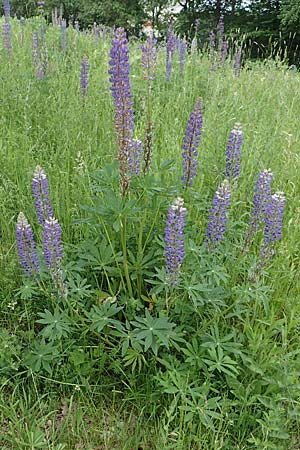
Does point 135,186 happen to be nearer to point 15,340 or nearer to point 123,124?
point 123,124

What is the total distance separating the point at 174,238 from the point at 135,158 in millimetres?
567

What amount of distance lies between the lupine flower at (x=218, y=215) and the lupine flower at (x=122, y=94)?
1.42 ft

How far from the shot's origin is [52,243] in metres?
1.92

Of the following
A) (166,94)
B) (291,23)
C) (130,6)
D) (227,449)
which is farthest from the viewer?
(130,6)

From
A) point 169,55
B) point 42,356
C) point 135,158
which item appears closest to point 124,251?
point 135,158

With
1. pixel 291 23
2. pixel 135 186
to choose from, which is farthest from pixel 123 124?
pixel 291 23

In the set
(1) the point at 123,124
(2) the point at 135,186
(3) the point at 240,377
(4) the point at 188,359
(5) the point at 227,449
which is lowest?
(5) the point at 227,449

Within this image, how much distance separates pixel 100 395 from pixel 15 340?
0.50m

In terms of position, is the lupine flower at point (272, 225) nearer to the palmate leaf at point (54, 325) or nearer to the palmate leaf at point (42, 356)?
the palmate leaf at point (54, 325)

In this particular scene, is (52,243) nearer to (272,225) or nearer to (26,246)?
(26,246)

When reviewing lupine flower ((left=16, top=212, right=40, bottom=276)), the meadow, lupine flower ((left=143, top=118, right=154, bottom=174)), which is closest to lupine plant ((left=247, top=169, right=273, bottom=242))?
the meadow

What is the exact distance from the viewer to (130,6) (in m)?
26.9

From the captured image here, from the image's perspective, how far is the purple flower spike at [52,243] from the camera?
1900mm

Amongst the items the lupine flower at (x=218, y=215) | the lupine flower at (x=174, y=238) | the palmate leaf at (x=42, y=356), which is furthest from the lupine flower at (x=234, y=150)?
the palmate leaf at (x=42, y=356)
